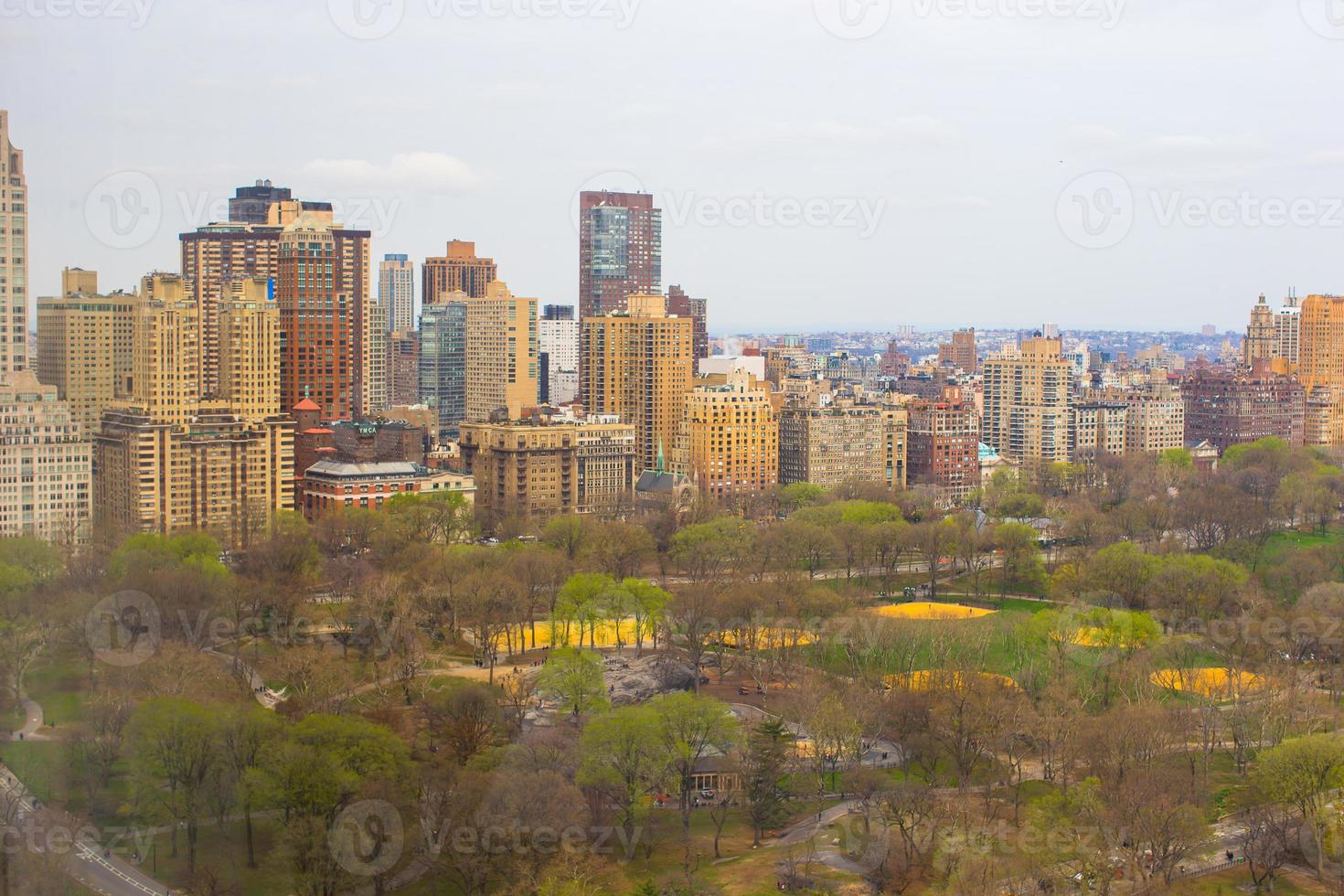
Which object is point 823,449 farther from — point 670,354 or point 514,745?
point 514,745

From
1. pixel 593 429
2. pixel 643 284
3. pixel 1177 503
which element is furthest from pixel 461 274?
pixel 1177 503

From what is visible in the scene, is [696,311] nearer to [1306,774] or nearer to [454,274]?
[454,274]

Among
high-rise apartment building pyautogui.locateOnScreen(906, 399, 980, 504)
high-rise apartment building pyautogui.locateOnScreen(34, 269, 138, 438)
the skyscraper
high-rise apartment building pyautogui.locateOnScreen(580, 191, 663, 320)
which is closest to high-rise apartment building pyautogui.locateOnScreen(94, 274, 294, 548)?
high-rise apartment building pyautogui.locateOnScreen(34, 269, 138, 438)

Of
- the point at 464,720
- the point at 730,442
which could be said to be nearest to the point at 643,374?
the point at 730,442

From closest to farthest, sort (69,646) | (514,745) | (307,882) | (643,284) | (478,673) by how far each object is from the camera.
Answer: (307,882), (514,745), (69,646), (478,673), (643,284)

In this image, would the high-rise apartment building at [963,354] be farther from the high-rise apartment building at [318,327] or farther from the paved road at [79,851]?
the paved road at [79,851]
